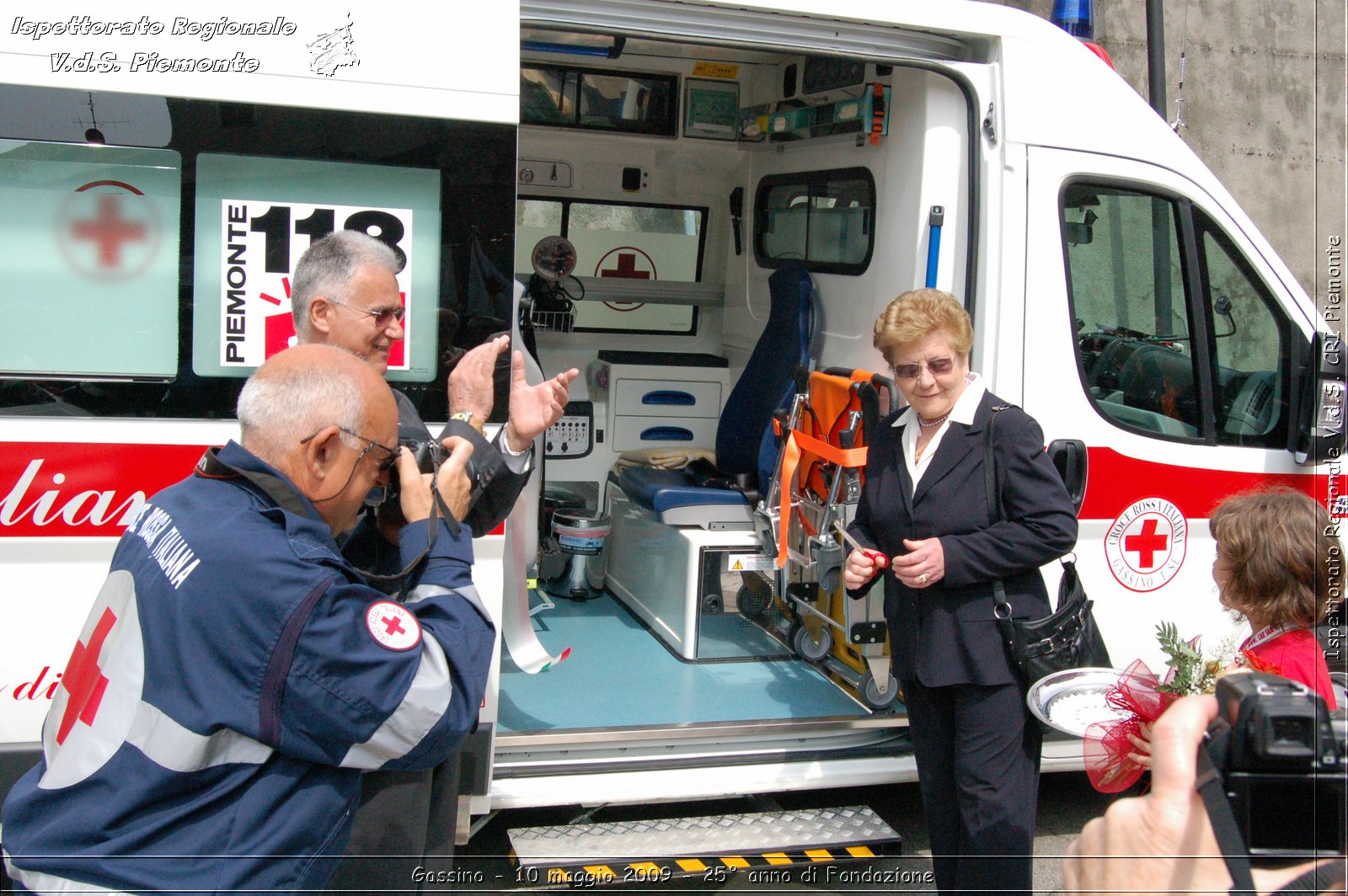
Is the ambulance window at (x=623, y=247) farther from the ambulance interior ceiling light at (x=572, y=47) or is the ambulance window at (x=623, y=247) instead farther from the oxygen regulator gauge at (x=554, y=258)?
the ambulance interior ceiling light at (x=572, y=47)

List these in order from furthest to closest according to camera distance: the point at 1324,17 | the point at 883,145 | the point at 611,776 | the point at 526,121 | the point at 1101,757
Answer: the point at 1324,17 < the point at 526,121 < the point at 883,145 < the point at 611,776 < the point at 1101,757

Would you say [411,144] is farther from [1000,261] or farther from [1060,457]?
[1060,457]

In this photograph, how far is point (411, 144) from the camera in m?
2.78

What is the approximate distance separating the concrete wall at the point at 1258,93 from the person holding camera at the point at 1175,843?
10934mm

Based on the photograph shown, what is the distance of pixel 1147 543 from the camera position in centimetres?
351

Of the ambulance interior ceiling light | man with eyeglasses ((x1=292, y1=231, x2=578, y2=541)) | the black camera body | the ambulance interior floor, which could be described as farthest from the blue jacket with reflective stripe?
the ambulance interior ceiling light

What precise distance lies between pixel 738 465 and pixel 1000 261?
5.87 feet

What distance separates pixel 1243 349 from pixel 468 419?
2.59 meters

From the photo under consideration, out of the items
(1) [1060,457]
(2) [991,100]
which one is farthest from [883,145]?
(1) [1060,457]

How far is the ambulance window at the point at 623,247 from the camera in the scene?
5.41 meters

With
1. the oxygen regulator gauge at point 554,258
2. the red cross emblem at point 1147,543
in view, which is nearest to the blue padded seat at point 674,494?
the oxygen regulator gauge at point 554,258

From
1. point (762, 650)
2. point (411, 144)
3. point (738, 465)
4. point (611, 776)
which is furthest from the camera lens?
point (738, 465)

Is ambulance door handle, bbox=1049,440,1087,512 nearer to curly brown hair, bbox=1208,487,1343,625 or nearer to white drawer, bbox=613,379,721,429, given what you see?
curly brown hair, bbox=1208,487,1343,625

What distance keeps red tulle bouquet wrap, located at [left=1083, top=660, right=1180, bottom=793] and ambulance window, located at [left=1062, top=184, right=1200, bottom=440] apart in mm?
1474
